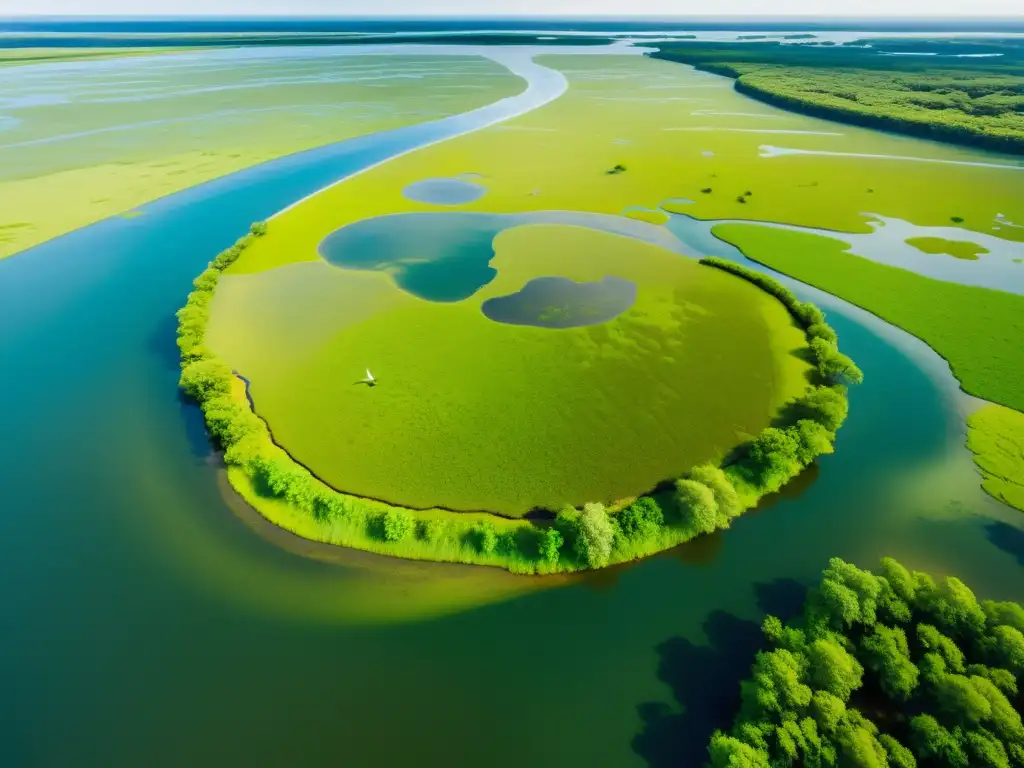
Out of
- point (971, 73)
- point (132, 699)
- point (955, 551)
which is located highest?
point (971, 73)

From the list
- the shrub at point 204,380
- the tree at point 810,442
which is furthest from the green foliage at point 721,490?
the shrub at point 204,380

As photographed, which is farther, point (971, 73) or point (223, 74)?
point (223, 74)

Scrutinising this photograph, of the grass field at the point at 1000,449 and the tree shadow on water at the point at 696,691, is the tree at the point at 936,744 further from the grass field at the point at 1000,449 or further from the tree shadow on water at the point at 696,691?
the grass field at the point at 1000,449

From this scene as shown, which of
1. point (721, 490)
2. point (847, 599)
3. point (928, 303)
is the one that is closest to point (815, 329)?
point (928, 303)

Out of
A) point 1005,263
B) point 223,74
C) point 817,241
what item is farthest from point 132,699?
point 223,74

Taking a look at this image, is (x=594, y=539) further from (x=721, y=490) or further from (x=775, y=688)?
(x=775, y=688)

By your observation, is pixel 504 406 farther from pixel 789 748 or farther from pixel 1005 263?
pixel 1005 263
